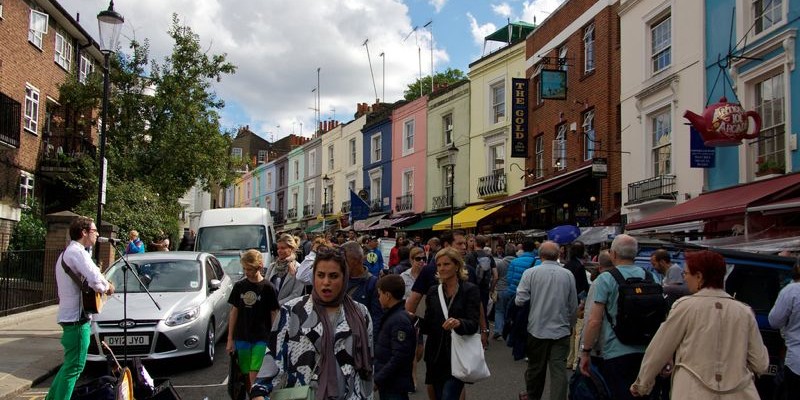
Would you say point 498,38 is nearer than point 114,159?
No

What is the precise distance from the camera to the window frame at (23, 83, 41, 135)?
21.7 meters

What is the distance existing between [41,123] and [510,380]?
20362mm

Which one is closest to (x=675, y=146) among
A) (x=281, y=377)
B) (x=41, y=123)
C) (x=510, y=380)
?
(x=510, y=380)

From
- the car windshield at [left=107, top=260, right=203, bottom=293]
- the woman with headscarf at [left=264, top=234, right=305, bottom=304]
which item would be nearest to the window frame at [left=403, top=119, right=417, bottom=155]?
the car windshield at [left=107, top=260, right=203, bottom=293]

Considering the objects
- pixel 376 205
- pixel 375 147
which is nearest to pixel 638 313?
pixel 376 205

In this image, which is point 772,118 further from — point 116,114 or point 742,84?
point 116,114

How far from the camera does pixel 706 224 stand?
1421cm

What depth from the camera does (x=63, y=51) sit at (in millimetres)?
24609

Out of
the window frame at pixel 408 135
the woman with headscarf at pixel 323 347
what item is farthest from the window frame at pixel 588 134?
the woman with headscarf at pixel 323 347

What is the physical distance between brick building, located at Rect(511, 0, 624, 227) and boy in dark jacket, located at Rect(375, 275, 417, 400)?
1436 centimetres

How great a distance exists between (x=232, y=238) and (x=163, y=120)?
30.7 ft

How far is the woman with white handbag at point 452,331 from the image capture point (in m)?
5.54

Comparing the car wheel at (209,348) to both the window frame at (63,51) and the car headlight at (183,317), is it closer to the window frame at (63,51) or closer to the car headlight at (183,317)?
the car headlight at (183,317)

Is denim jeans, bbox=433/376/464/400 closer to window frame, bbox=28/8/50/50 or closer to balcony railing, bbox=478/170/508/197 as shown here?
balcony railing, bbox=478/170/508/197
